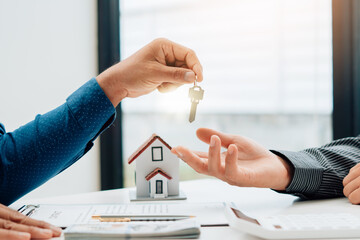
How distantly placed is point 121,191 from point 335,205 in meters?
0.52

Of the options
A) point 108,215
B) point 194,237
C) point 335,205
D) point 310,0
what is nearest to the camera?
point 194,237

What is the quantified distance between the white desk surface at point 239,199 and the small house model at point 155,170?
5 centimetres

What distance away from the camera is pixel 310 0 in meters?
1.69

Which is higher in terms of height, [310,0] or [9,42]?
[310,0]

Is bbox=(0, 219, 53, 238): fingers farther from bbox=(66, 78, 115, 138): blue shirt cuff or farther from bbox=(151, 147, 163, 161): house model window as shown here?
bbox=(151, 147, 163, 161): house model window

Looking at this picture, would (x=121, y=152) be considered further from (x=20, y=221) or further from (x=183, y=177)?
(x=20, y=221)

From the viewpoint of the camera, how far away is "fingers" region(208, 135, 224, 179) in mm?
725

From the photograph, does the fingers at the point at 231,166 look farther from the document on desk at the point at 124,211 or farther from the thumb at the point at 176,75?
the thumb at the point at 176,75

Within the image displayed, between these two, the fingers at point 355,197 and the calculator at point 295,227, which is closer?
the calculator at point 295,227

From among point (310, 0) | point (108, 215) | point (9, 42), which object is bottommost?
point (108, 215)

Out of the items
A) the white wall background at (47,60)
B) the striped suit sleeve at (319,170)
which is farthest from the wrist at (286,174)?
the white wall background at (47,60)

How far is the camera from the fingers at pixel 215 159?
725 mm

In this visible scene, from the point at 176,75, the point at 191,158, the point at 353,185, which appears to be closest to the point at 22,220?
the point at 191,158

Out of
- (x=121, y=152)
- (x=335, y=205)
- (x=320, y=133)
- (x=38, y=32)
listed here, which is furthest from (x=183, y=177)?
(x=335, y=205)
